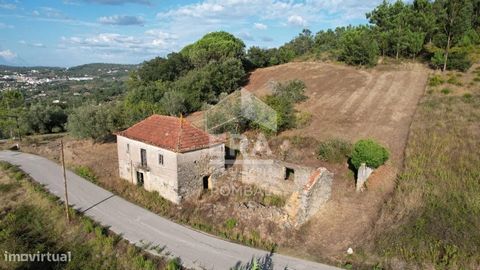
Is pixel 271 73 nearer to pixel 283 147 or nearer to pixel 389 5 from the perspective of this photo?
pixel 389 5

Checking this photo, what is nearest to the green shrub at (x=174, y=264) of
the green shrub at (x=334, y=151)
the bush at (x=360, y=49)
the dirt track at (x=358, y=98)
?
the green shrub at (x=334, y=151)

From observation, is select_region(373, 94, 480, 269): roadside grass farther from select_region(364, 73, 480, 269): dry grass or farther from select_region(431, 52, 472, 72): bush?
select_region(431, 52, 472, 72): bush

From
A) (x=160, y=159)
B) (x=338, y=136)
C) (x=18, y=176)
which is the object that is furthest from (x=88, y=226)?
(x=338, y=136)

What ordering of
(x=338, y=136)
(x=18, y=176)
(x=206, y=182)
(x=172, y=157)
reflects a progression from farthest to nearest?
(x=338, y=136)
(x=18, y=176)
(x=206, y=182)
(x=172, y=157)

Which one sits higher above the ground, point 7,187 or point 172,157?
point 172,157

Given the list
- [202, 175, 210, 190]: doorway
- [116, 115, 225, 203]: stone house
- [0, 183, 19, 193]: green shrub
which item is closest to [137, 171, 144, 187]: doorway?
[116, 115, 225, 203]: stone house

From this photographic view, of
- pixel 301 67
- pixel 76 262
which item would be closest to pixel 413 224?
pixel 76 262

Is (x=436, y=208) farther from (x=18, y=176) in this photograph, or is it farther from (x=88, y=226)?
(x=18, y=176)
